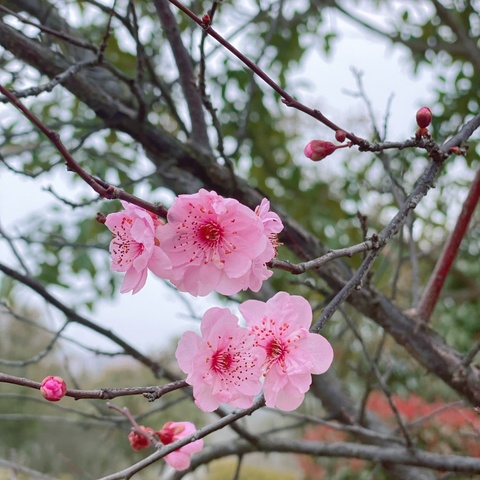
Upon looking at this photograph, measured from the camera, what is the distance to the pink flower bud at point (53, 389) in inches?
19.7

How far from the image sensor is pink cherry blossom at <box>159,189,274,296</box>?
0.55 meters

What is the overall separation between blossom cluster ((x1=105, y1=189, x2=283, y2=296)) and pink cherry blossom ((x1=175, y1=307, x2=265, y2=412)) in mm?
45

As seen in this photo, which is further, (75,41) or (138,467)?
(75,41)

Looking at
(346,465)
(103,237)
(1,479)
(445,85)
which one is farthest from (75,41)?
(1,479)

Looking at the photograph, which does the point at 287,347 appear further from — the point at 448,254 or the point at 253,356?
the point at 448,254

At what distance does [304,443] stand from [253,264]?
87 centimetres

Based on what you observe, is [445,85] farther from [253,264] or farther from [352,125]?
[352,125]

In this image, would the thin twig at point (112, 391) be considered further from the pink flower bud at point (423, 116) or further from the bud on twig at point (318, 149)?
the pink flower bud at point (423, 116)

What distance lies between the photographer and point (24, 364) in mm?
1114

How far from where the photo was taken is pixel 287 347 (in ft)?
1.94

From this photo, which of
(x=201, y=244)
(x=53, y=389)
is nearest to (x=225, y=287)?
(x=201, y=244)

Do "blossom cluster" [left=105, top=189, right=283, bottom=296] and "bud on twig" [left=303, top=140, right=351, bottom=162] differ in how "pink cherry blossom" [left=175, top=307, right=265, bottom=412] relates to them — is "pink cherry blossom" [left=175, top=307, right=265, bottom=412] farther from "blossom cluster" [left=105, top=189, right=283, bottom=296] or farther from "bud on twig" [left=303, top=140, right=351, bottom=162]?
"bud on twig" [left=303, top=140, right=351, bottom=162]

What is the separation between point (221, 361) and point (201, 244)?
0.40 ft

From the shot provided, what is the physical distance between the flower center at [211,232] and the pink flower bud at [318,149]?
0.45 feet
